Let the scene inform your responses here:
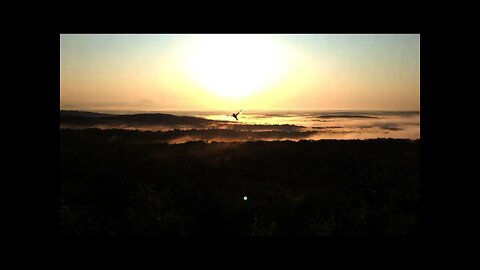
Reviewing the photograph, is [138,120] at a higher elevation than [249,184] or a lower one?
higher

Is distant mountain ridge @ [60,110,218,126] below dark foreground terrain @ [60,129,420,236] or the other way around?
the other way around

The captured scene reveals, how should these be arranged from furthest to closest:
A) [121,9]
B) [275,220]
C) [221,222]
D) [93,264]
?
[275,220]
[221,222]
[93,264]
[121,9]

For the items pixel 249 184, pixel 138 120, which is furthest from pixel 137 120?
pixel 249 184

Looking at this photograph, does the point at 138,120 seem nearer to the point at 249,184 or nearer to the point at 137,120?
the point at 137,120

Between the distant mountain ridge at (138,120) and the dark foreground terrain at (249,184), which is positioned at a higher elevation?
the distant mountain ridge at (138,120)

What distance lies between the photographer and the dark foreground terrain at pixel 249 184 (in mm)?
6328

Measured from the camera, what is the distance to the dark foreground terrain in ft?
20.8

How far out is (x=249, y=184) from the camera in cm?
685

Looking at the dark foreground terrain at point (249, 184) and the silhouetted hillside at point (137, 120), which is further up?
the silhouetted hillside at point (137, 120)

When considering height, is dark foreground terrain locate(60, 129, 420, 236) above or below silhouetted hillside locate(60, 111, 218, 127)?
below

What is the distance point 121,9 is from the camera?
2441 millimetres
